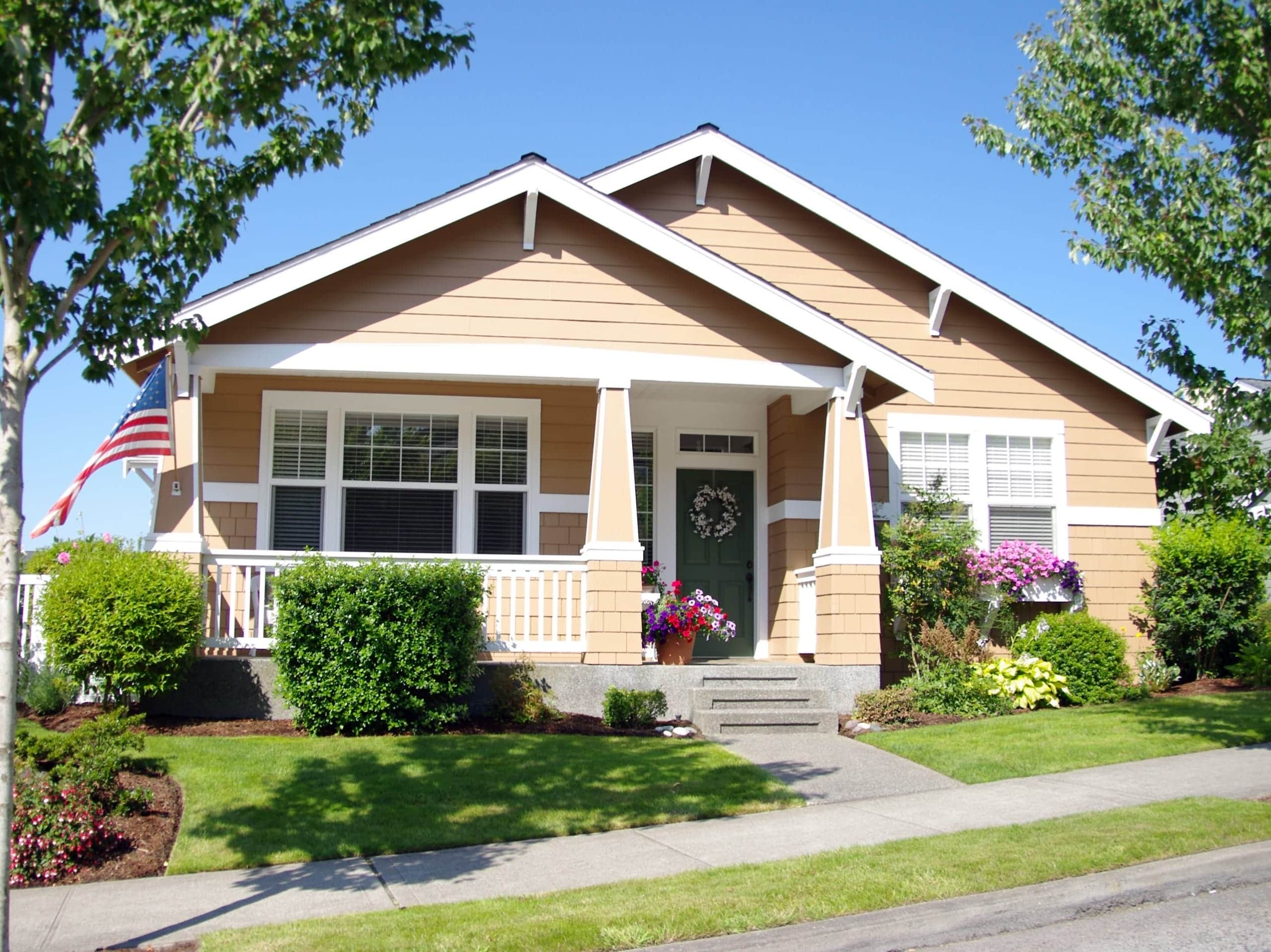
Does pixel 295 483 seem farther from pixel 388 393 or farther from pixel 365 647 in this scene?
pixel 365 647

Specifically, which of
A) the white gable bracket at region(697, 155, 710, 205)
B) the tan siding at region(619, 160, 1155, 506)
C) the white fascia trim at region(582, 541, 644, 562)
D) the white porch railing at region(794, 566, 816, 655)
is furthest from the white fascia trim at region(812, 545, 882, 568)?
the white gable bracket at region(697, 155, 710, 205)

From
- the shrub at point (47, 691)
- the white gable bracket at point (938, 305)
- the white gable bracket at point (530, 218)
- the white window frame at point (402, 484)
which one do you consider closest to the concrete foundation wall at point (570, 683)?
the shrub at point (47, 691)

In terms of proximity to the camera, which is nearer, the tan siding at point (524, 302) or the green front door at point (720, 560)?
the tan siding at point (524, 302)

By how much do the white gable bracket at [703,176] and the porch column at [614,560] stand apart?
4292 millimetres

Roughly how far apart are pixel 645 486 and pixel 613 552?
2673mm

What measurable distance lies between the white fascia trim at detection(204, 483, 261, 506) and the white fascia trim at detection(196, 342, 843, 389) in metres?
1.53

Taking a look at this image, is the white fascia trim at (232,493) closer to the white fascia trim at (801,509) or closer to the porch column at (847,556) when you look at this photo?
the white fascia trim at (801,509)

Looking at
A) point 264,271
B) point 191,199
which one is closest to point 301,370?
point 264,271

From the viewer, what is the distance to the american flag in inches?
409

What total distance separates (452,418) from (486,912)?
773 cm

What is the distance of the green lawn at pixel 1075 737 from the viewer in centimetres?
952

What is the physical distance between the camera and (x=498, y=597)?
1159cm

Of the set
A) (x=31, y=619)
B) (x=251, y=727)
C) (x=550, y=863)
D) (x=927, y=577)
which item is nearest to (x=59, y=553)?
(x=31, y=619)

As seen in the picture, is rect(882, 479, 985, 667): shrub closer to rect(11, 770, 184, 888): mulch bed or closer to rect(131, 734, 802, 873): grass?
rect(131, 734, 802, 873): grass
